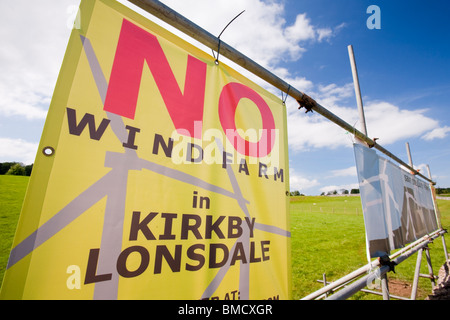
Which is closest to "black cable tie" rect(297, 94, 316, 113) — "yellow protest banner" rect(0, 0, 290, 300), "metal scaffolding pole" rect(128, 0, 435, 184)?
"metal scaffolding pole" rect(128, 0, 435, 184)

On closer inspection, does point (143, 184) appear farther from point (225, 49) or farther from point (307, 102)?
point (307, 102)

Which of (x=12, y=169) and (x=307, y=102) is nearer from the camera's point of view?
(x=307, y=102)

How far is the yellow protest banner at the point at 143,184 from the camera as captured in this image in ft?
2.52

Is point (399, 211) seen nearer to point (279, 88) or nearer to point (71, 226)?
point (279, 88)

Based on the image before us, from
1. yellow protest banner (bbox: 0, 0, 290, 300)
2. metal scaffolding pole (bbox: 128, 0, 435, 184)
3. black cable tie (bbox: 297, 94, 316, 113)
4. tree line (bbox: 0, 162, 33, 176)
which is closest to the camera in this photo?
yellow protest banner (bbox: 0, 0, 290, 300)

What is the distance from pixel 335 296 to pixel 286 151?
1.19m

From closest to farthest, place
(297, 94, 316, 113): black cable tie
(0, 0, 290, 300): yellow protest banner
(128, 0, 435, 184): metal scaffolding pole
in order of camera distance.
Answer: (0, 0, 290, 300): yellow protest banner → (128, 0, 435, 184): metal scaffolding pole → (297, 94, 316, 113): black cable tie

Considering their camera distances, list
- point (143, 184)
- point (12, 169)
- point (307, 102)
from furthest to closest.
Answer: point (12, 169), point (307, 102), point (143, 184)

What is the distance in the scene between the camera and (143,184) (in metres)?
0.99

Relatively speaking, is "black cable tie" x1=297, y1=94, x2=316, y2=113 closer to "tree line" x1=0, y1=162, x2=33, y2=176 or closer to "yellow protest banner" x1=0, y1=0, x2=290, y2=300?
"yellow protest banner" x1=0, y1=0, x2=290, y2=300

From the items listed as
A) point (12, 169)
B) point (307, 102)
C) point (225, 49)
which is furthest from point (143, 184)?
point (12, 169)

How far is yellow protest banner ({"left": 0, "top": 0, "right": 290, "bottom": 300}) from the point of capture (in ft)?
2.52

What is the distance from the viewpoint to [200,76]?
52.3 inches
